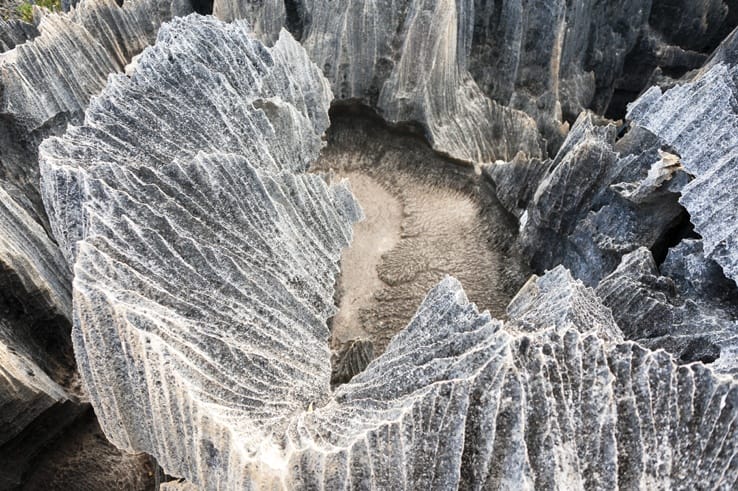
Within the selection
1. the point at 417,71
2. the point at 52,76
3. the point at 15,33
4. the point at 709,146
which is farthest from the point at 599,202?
the point at 15,33

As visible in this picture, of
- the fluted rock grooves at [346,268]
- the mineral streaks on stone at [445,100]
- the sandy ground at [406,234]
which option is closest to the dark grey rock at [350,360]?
the fluted rock grooves at [346,268]

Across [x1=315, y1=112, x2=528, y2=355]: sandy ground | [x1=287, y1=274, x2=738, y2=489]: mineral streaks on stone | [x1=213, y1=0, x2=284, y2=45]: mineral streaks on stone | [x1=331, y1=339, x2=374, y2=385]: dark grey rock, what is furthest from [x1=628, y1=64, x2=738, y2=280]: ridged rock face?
[x1=213, y1=0, x2=284, y2=45]: mineral streaks on stone

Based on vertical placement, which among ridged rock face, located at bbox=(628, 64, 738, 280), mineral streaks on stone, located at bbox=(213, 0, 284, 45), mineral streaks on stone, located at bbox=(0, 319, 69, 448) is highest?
ridged rock face, located at bbox=(628, 64, 738, 280)

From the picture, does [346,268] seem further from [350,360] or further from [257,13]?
[257,13]

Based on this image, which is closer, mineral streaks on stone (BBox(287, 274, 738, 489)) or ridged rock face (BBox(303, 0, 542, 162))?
mineral streaks on stone (BBox(287, 274, 738, 489))

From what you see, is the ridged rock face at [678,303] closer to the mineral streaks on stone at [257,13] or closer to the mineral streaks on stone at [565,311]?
the mineral streaks on stone at [565,311]

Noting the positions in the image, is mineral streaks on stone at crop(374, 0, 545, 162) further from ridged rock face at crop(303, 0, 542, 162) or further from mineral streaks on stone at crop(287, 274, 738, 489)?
mineral streaks on stone at crop(287, 274, 738, 489)
